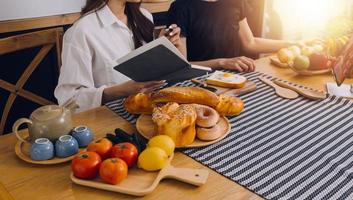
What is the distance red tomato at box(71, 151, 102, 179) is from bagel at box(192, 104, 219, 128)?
0.99 ft

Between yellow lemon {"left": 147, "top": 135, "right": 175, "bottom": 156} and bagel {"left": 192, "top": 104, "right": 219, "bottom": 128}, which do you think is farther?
bagel {"left": 192, "top": 104, "right": 219, "bottom": 128}

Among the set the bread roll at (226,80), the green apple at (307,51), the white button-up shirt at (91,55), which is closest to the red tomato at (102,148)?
the white button-up shirt at (91,55)

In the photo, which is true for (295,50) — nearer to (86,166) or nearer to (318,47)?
(318,47)

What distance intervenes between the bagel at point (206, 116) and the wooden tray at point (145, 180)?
0.17m

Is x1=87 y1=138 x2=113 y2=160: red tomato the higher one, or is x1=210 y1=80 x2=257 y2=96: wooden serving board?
x1=87 y1=138 x2=113 y2=160: red tomato

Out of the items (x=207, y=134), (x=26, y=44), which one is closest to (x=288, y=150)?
(x=207, y=134)

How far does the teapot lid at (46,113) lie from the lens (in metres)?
0.99

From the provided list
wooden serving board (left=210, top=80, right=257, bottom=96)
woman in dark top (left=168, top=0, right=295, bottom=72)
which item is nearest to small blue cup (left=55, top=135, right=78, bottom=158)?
wooden serving board (left=210, top=80, right=257, bottom=96)

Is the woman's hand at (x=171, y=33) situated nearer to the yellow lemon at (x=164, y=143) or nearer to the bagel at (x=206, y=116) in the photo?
the bagel at (x=206, y=116)

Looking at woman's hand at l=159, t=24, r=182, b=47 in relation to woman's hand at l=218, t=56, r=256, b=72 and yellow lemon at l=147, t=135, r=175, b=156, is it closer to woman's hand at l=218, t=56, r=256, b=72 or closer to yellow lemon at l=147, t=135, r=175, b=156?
woman's hand at l=218, t=56, r=256, b=72

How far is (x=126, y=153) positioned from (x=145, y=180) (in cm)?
8

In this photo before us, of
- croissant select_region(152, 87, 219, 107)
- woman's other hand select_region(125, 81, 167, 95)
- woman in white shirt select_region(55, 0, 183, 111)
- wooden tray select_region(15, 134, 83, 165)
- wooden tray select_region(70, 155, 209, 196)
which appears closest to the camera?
wooden tray select_region(70, 155, 209, 196)

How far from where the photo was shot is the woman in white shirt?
4.66 feet

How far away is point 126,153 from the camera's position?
2.94 feet
